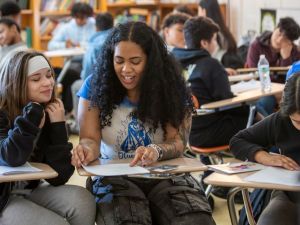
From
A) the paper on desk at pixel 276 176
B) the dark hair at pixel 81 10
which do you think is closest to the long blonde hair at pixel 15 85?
the paper on desk at pixel 276 176

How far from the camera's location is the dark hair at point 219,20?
16.1 feet

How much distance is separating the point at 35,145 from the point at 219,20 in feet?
10.9

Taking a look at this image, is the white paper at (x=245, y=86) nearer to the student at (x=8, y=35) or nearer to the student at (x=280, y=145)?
the student at (x=280, y=145)

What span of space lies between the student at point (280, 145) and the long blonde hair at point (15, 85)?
0.89m

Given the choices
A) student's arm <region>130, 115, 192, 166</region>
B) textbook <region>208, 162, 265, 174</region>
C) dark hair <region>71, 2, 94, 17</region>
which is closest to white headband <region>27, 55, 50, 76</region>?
student's arm <region>130, 115, 192, 166</region>

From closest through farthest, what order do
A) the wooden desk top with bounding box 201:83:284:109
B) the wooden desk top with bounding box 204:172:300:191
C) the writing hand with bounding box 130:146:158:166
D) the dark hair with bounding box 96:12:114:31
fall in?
1. the wooden desk top with bounding box 204:172:300:191
2. the writing hand with bounding box 130:146:158:166
3. the wooden desk top with bounding box 201:83:284:109
4. the dark hair with bounding box 96:12:114:31

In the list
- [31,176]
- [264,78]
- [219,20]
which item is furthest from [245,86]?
[31,176]

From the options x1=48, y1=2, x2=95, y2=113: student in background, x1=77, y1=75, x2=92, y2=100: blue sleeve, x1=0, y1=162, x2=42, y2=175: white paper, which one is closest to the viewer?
x1=0, y1=162, x2=42, y2=175: white paper

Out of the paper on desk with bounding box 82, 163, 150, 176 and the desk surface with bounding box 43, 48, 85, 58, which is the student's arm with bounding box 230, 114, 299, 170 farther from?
the desk surface with bounding box 43, 48, 85, 58

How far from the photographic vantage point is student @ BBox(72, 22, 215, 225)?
2.31 m

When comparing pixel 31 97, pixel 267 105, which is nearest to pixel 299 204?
pixel 31 97

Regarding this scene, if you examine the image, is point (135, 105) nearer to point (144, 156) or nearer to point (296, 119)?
point (144, 156)

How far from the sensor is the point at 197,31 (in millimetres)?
3707

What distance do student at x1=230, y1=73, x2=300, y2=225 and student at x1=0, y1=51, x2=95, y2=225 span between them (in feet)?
2.16
